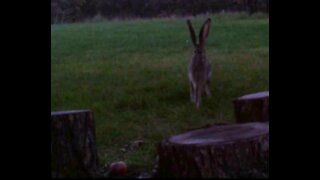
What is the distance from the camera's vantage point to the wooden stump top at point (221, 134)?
4277 mm

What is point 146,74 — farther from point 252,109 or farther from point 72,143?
point 72,143

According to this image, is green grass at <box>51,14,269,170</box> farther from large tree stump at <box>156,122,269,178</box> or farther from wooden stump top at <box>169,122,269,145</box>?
large tree stump at <box>156,122,269,178</box>

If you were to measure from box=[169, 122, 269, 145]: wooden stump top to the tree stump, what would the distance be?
32cm

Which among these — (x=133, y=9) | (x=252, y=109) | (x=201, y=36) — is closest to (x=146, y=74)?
(x=201, y=36)

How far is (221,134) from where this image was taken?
14.7 feet

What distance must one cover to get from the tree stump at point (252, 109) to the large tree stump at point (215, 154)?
0.56 meters

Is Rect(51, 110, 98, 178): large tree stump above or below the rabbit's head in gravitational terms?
below

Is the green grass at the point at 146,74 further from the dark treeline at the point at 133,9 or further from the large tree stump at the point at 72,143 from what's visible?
the large tree stump at the point at 72,143

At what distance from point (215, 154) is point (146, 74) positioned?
4.73 meters

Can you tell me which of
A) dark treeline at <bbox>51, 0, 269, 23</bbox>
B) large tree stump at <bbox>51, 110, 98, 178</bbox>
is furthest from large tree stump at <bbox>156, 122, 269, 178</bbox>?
dark treeline at <bbox>51, 0, 269, 23</bbox>

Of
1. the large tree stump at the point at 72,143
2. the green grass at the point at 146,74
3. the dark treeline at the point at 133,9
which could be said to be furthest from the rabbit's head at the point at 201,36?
the dark treeline at the point at 133,9

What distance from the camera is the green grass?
650cm
